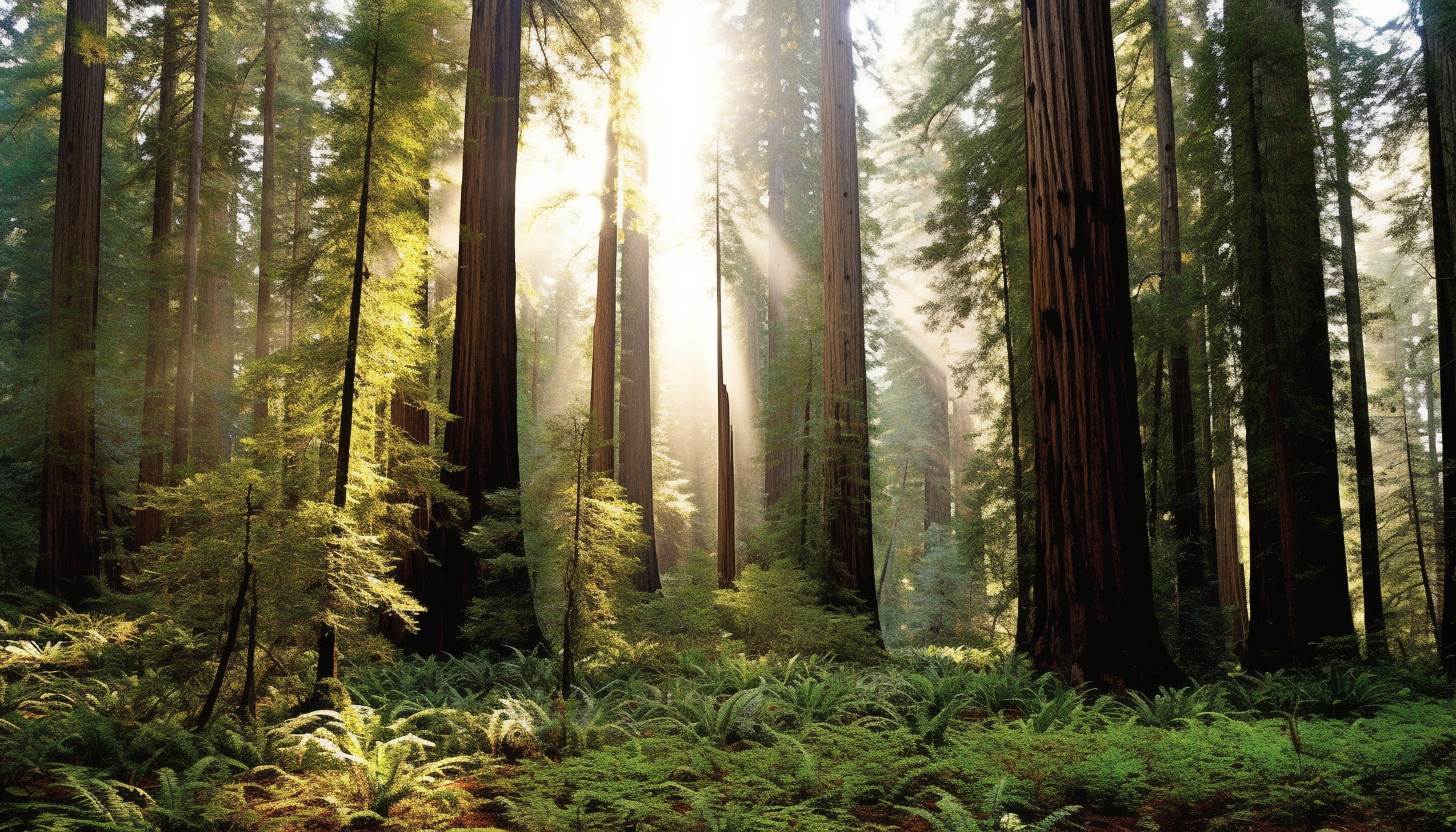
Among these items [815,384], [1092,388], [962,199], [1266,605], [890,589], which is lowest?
[890,589]

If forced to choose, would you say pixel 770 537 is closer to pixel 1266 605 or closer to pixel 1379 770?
pixel 1266 605

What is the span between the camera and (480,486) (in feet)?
22.4

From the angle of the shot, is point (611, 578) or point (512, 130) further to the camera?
point (512, 130)

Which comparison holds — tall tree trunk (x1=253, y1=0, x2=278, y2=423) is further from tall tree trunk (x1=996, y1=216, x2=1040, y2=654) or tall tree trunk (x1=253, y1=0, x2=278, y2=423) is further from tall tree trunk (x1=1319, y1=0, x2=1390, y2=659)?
tall tree trunk (x1=1319, y1=0, x2=1390, y2=659)

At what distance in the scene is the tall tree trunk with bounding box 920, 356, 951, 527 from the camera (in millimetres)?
24406

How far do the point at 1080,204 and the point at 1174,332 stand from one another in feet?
18.3

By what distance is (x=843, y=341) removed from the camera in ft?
32.9

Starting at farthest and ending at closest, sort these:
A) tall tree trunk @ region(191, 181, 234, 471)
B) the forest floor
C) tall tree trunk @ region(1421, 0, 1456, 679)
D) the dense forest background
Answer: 1. tall tree trunk @ region(191, 181, 234, 471)
2. tall tree trunk @ region(1421, 0, 1456, 679)
3. the dense forest background
4. the forest floor

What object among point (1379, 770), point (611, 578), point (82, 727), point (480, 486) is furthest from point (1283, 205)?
point (82, 727)

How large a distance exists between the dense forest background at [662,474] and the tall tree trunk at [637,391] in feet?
0.40

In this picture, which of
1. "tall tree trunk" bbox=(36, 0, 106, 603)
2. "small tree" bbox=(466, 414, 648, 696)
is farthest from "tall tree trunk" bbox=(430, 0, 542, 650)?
"tall tree trunk" bbox=(36, 0, 106, 603)

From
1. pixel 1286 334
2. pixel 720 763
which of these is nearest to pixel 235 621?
pixel 720 763

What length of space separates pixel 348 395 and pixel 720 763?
3.53 metres

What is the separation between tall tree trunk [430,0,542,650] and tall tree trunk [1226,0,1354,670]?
831cm
